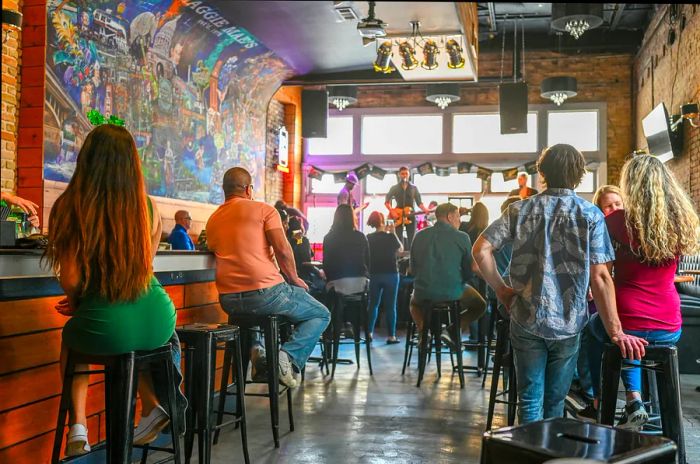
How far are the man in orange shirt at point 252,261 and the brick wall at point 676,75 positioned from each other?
19.0 ft

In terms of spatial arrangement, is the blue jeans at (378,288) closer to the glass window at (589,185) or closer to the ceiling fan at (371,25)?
the ceiling fan at (371,25)

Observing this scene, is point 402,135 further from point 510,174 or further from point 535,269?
point 535,269

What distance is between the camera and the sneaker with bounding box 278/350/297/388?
3959 mm

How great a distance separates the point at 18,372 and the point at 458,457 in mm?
2092

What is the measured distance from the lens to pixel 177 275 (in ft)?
13.5

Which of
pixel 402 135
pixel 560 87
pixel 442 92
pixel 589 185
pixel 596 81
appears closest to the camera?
pixel 560 87

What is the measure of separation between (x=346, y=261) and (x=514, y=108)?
605 cm

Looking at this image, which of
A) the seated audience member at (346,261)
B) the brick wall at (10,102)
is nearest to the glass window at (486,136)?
the seated audience member at (346,261)

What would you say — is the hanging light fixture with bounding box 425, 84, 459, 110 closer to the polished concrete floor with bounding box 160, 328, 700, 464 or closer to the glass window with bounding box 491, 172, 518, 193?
the glass window with bounding box 491, 172, 518, 193

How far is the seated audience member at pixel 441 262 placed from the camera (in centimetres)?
563

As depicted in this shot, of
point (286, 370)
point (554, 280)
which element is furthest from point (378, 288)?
point (554, 280)

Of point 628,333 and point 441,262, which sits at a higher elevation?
point 441,262

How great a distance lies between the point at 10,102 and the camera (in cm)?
610

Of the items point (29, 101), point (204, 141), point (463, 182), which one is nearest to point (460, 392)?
point (29, 101)
